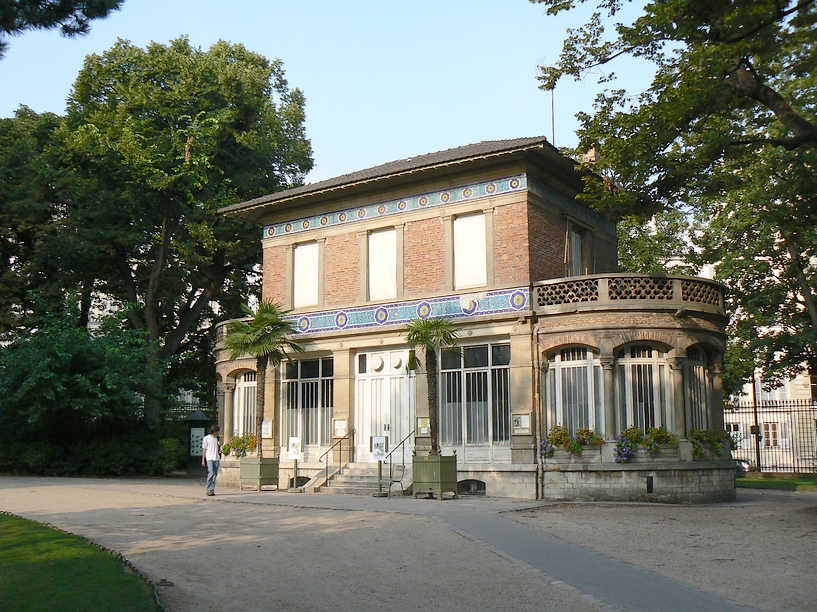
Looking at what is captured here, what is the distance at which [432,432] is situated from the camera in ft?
64.9

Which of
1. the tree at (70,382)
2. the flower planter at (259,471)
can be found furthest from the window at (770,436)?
the tree at (70,382)

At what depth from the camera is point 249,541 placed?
12.3 m

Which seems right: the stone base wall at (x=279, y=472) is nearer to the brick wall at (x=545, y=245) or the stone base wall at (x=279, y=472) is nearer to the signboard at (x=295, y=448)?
A: the signboard at (x=295, y=448)

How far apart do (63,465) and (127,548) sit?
1934 centimetres

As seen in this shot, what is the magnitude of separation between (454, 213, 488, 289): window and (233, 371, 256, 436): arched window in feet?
24.6

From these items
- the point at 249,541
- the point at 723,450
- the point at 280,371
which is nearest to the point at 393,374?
the point at 280,371

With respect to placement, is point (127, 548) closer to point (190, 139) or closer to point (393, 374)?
point (393, 374)

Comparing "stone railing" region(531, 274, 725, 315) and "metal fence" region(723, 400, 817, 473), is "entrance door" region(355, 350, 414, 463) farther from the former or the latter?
"metal fence" region(723, 400, 817, 473)

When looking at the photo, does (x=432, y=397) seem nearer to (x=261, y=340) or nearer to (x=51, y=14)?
(x=261, y=340)

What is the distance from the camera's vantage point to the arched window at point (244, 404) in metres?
26.0

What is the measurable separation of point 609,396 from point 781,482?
13211mm

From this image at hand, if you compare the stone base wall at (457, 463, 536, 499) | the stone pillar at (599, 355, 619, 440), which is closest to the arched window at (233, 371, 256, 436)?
the stone base wall at (457, 463, 536, 499)

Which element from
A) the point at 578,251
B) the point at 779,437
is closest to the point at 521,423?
the point at 578,251

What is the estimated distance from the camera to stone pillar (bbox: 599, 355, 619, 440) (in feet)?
65.4
